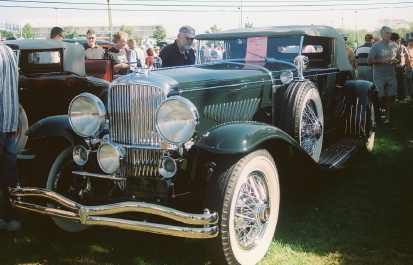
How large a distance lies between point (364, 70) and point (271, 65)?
5.80 meters

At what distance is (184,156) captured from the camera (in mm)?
2891

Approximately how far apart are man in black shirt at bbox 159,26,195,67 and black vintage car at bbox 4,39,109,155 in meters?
0.99

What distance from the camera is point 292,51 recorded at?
14.4 feet

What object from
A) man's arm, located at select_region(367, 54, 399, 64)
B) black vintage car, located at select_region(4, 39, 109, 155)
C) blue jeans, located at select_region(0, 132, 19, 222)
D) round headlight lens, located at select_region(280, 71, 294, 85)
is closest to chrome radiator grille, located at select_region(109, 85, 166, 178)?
blue jeans, located at select_region(0, 132, 19, 222)

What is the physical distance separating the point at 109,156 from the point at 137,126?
0.29 meters

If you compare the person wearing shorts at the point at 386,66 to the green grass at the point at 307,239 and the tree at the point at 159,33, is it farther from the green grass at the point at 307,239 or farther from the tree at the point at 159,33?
the tree at the point at 159,33

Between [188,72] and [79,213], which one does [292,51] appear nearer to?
[188,72]

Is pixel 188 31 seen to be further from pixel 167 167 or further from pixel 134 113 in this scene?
pixel 167 167

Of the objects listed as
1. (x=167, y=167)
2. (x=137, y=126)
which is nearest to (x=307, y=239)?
(x=167, y=167)

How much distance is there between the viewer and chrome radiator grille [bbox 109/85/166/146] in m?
2.99

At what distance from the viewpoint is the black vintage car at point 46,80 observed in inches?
204

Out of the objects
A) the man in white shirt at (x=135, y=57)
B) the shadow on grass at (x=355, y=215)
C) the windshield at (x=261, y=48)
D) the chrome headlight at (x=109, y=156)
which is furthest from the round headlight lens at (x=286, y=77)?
the chrome headlight at (x=109, y=156)

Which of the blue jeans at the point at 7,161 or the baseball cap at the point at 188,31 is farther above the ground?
the baseball cap at the point at 188,31

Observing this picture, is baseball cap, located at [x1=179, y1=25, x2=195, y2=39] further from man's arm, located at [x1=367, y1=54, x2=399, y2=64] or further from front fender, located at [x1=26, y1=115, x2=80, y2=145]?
man's arm, located at [x1=367, y1=54, x2=399, y2=64]
